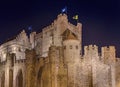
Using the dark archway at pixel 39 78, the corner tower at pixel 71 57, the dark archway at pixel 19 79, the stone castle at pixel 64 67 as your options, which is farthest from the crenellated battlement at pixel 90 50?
Result: the dark archway at pixel 19 79

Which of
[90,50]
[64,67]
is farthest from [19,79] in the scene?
[90,50]

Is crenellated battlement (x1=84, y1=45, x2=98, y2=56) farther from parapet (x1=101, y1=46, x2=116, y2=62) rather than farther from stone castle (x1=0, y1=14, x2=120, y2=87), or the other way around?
parapet (x1=101, y1=46, x2=116, y2=62)

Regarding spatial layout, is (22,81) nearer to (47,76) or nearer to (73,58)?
(47,76)

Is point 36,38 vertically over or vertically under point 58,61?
over

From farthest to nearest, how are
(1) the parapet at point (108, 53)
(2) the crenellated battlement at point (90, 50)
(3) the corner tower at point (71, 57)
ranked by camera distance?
(1) the parapet at point (108, 53), (2) the crenellated battlement at point (90, 50), (3) the corner tower at point (71, 57)

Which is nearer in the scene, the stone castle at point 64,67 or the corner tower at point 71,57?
the corner tower at point 71,57

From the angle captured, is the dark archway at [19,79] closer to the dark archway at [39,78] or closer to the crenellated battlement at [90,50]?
the dark archway at [39,78]

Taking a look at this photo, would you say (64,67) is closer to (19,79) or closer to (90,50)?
(90,50)

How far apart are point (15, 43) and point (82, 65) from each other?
1060 inches

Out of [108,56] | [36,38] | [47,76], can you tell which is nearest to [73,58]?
[47,76]

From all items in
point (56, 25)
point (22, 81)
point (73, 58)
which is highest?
point (56, 25)

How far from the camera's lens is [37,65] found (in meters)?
61.0

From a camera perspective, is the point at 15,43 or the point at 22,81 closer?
the point at 22,81

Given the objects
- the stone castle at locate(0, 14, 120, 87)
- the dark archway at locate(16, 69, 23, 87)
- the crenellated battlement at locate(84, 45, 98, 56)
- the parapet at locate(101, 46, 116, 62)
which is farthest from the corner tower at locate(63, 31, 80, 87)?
the dark archway at locate(16, 69, 23, 87)
